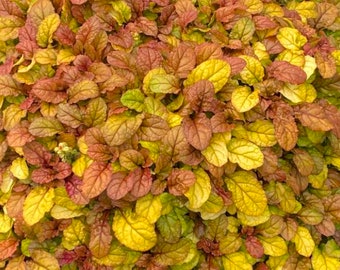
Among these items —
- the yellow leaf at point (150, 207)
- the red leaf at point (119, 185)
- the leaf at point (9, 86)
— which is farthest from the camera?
the leaf at point (9, 86)

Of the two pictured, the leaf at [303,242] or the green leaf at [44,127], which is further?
the leaf at [303,242]

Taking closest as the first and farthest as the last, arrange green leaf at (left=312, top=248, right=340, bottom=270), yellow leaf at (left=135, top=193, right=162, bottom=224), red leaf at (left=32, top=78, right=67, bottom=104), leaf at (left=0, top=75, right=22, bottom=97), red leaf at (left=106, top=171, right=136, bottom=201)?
red leaf at (left=106, top=171, right=136, bottom=201)
yellow leaf at (left=135, top=193, right=162, bottom=224)
red leaf at (left=32, top=78, right=67, bottom=104)
leaf at (left=0, top=75, right=22, bottom=97)
green leaf at (left=312, top=248, right=340, bottom=270)

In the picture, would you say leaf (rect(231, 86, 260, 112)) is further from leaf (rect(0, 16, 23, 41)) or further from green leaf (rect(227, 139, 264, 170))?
leaf (rect(0, 16, 23, 41))

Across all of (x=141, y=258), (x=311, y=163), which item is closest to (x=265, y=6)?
(x=311, y=163)

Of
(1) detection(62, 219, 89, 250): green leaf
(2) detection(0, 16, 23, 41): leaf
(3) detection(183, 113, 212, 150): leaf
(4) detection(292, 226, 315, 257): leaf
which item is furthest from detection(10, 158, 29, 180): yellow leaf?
(4) detection(292, 226, 315, 257): leaf

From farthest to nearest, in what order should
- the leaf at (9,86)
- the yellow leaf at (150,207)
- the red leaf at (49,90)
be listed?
the leaf at (9,86) → the red leaf at (49,90) → the yellow leaf at (150,207)

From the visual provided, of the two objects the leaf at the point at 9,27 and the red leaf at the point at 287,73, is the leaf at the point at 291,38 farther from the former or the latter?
the leaf at the point at 9,27

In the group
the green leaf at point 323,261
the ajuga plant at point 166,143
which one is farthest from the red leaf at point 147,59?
the green leaf at point 323,261
